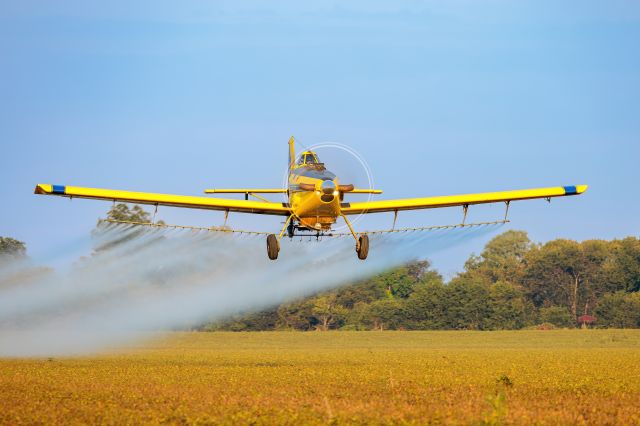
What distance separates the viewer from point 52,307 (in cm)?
7694

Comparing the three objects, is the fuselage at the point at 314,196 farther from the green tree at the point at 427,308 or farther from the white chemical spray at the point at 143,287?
the green tree at the point at 427,308

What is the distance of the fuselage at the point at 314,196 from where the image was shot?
152 ft

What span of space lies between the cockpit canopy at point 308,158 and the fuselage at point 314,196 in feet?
0.53

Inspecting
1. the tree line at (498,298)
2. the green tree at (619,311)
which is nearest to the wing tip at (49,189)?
the tree line at (498,298)

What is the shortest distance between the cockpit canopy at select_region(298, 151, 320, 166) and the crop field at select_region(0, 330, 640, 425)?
10.4 m

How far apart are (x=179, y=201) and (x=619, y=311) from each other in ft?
376

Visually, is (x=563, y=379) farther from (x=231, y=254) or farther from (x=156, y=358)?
(x=156, y=358)

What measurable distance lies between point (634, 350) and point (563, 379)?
1842 inches

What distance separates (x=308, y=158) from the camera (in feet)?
160

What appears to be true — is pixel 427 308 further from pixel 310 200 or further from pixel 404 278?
pixel 310 200

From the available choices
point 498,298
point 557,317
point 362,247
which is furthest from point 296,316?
point 362,247

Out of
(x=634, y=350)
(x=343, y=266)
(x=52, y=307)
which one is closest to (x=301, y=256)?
(x=343, y=266)

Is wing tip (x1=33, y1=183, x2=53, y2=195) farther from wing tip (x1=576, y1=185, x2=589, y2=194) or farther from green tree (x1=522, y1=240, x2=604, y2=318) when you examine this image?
green tree (x1=522, y1=240, x2=604, y2=318)

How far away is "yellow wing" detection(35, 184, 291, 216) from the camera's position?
5009 cm
